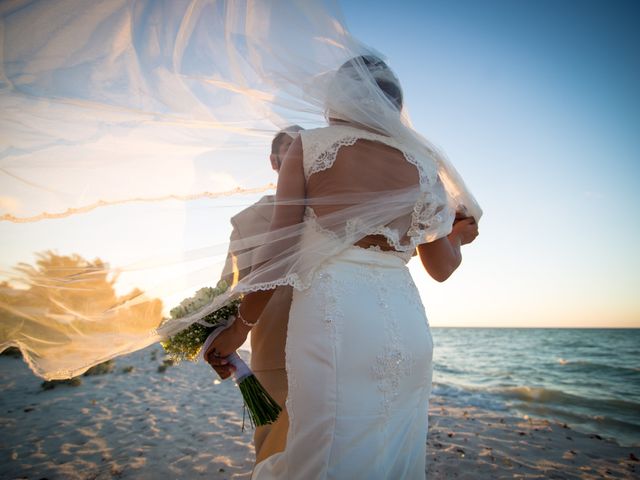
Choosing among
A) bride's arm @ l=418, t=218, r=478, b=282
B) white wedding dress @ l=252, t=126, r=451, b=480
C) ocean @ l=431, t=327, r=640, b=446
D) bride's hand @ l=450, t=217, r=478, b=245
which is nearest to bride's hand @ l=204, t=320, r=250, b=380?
white wedding dress @ l=252, t=126, r=451, b=480

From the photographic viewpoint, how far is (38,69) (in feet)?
5.86

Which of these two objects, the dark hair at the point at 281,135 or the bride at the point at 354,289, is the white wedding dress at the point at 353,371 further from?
the dark hair at the point at 281,135

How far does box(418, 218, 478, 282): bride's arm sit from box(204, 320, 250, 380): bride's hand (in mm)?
1081

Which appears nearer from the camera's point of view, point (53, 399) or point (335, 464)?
point (335, 464)

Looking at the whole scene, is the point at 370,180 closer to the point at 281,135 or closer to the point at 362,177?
the point at 362,177

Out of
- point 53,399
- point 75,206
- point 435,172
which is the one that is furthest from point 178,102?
point 53,399

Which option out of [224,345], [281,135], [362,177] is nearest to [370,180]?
[362,177]

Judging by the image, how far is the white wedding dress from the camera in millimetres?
1439

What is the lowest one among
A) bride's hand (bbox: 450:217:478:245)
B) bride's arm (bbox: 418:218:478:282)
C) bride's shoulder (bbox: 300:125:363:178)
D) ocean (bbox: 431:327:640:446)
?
ocean (bbox: 431:327:640:446)

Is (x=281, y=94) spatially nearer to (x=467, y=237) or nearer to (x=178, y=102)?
(x=178, y=102)

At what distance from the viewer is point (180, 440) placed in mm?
4863

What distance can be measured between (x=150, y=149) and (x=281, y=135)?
77cm

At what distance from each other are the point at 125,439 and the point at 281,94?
497 cm

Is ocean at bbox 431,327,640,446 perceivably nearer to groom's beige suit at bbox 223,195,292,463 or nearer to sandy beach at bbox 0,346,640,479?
sandy beach at bbox 0,346,640,479
